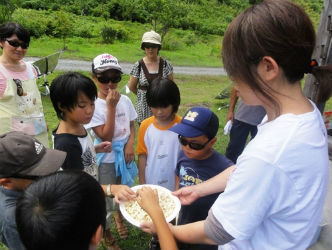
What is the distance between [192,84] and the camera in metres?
10.9

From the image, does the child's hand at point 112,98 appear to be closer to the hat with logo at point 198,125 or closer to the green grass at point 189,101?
the hat with logo at point 198,125

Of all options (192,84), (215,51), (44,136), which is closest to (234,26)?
(44,136)

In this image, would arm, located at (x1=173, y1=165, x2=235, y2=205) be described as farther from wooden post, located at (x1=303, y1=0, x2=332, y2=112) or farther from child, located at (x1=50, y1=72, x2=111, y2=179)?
wooden post, located at (x1=303, y1=0, x2=332, y2=112)

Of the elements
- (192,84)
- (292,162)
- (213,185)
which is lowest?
(192,84)

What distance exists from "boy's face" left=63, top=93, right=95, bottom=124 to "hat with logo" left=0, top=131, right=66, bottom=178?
0.42 meters

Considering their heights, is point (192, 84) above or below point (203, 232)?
below

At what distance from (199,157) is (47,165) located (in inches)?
37.9

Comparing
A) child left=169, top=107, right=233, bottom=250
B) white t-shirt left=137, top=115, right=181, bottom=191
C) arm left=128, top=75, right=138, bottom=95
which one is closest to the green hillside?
arm left=128, top=75, right=138, bottom=95

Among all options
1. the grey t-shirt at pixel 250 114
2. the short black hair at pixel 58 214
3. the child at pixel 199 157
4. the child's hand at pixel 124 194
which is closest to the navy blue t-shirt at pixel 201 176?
the child at pixel 199 157

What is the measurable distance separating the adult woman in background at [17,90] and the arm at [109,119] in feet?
2.92

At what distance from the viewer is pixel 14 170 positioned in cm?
140

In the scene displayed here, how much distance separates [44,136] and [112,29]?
19.9m

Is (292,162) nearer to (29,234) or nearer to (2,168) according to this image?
(29,234)

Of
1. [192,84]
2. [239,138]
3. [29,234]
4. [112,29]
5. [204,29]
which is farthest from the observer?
[204,29]
